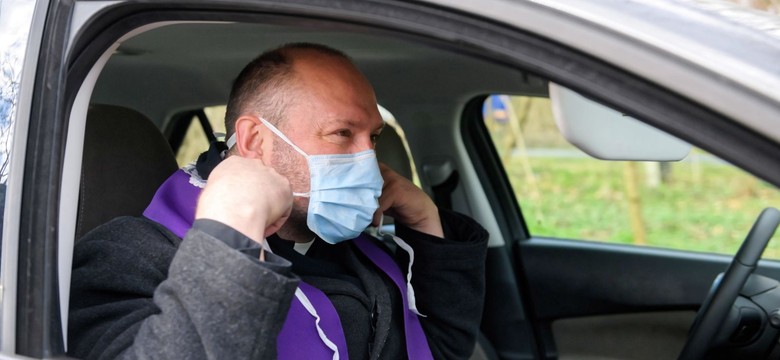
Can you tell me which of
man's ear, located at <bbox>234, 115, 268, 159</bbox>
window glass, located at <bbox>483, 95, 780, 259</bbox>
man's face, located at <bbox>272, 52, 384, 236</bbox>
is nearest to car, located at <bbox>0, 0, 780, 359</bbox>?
man's face, located at <bbox>272, 52, 384, 236</bbox>

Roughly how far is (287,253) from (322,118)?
0.31 metres

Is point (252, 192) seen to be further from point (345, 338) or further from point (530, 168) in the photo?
point (530, 168)

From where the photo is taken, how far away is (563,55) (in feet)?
3.62

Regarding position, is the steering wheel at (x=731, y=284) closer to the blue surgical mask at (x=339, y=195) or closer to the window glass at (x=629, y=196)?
the blue surgical mask at (x=339, y=195)

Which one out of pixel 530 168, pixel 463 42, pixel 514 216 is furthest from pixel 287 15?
pixel 530 168

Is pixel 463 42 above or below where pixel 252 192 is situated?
above

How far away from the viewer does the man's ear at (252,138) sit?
206cm

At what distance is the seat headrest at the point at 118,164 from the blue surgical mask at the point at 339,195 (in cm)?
51

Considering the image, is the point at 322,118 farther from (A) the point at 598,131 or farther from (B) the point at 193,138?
(B) the point at 193,138

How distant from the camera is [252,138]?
2.07 metres

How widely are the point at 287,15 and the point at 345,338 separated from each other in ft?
3.02

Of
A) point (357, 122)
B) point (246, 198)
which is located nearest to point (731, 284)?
point (357, 122)

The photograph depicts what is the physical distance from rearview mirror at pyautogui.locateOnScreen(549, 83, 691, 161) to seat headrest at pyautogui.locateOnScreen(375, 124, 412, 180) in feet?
5.91

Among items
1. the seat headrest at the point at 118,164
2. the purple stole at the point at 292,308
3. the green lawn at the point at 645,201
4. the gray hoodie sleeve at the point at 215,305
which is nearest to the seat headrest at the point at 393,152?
the seat headrest at the point at 118,164
